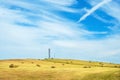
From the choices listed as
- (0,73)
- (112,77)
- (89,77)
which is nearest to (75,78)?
(89,77)

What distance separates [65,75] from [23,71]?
22.6 ft

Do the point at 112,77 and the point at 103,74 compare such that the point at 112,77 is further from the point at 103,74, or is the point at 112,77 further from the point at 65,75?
the point at 65,75

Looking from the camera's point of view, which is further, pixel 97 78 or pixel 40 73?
pixel 40 73

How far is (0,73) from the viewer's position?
39688 millimetres

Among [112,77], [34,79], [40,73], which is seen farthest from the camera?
[40,73]

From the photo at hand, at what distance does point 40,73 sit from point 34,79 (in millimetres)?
3135

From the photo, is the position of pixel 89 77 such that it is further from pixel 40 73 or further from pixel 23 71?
pixel 23 71

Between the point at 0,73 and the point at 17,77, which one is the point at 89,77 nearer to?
the point at 17,77

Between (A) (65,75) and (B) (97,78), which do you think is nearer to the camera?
(B) (97,78)

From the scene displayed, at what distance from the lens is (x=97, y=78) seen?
3444 centimetres

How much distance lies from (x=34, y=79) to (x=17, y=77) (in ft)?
8.35

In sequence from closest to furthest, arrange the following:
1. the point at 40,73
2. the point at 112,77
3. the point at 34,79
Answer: the point at 112,77, the point at 34,79, the point at 40,73

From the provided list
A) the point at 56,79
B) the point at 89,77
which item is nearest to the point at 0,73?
the point at 56,79

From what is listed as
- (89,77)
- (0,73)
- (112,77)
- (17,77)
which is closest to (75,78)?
(89,77)
